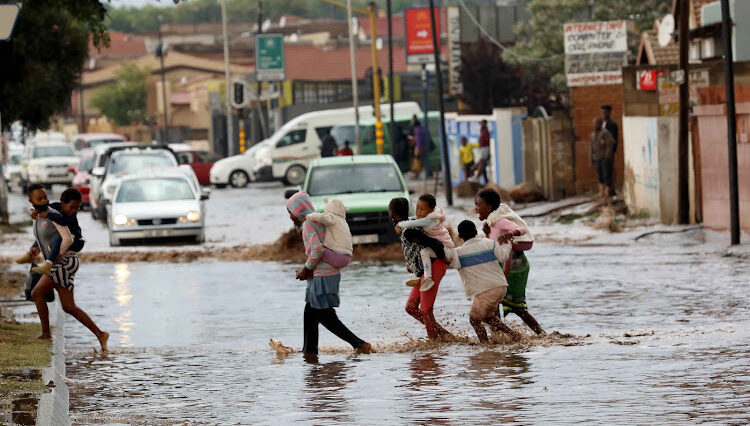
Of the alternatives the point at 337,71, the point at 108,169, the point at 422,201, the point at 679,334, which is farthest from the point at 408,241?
the point at 337,71

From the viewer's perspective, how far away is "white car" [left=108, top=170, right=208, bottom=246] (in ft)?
91.4

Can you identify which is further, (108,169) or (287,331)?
(108,169)

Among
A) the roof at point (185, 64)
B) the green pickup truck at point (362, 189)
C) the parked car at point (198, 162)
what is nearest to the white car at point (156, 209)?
the green pickup truck at point (362, 189)

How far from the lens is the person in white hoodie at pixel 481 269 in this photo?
13234 mm

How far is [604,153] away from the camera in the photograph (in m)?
31.8

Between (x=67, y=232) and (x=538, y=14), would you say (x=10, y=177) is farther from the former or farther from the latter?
(x=67, y=232)

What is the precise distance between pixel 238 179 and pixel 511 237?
42664 mm

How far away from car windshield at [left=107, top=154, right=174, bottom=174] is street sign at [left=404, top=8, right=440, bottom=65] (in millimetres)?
17491

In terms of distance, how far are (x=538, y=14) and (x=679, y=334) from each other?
49007 millimetres

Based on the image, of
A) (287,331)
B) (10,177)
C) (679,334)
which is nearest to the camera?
(679,334)

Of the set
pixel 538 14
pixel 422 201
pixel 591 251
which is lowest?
pixel 591 251

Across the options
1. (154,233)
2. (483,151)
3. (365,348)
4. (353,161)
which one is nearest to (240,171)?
(483,151)

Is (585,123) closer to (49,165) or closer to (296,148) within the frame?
(296,148)

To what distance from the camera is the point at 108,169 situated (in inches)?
1470
